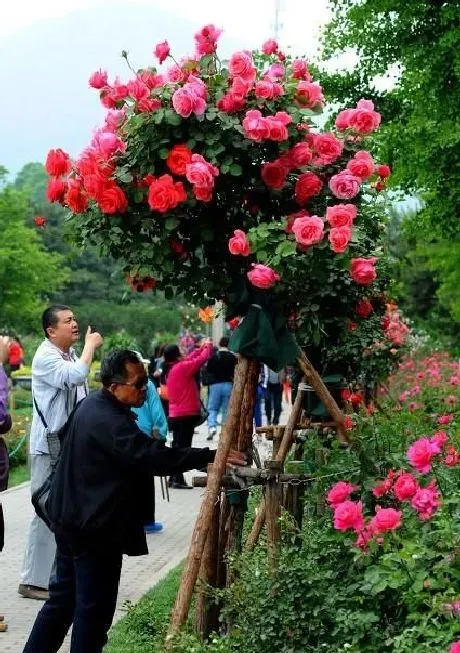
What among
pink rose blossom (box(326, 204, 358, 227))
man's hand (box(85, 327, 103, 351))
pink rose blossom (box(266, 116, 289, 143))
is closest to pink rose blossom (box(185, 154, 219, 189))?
pink rose blossom (box(266, 116, 289, 143))

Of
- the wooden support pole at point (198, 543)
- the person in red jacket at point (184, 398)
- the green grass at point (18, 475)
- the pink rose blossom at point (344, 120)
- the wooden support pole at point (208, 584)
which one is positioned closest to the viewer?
the wooden support pole at point (198, 543)

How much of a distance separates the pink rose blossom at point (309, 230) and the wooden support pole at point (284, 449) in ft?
6.69

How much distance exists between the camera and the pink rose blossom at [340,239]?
16.4 feet

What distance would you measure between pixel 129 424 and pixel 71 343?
7.88 feet

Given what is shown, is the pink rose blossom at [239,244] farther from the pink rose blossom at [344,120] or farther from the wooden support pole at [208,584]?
the wooden support pole at [208,584]

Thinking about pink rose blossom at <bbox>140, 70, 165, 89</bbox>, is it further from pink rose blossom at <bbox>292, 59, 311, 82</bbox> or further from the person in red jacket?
the person in red jacket

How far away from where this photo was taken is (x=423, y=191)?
61.2ft

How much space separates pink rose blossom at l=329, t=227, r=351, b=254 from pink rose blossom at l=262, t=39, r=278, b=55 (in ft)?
4.04

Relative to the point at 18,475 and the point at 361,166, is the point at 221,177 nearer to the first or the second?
the point at 361,166

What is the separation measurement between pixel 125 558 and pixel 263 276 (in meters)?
5.74

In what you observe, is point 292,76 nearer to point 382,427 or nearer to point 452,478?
point 452,478

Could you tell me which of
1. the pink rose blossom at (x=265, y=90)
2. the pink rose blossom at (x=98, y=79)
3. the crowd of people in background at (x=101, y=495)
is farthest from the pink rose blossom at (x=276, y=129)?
the crowd of people in background at (x=101, y=495)


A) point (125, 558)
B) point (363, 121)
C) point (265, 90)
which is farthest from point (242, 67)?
point (125, 558)

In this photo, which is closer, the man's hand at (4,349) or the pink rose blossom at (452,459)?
the pink rose blossom at (452,459)
